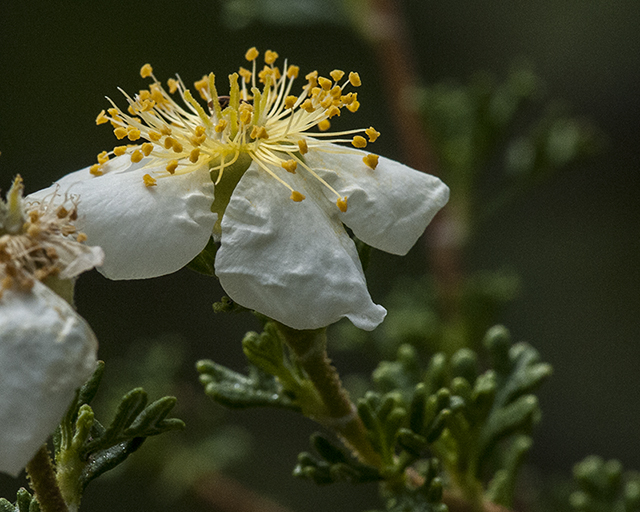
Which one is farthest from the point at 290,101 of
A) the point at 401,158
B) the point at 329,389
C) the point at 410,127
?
the point at 401,158

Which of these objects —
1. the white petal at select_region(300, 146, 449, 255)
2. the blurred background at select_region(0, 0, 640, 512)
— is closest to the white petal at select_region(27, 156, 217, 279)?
the white petal at select_region(300, 146, 449, 255)

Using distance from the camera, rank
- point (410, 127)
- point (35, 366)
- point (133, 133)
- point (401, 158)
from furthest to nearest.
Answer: point (401, 158) < point (410, 127) < point (133, 133) < point (35, 366)

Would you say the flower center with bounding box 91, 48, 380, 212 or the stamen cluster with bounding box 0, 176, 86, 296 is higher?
the flower center with bounding box 91, 48, 380, 212

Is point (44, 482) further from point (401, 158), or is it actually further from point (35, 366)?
point (401, 158)

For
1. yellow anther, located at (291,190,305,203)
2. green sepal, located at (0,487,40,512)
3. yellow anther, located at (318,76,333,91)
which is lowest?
green sepal, located at (0,487,40,512)

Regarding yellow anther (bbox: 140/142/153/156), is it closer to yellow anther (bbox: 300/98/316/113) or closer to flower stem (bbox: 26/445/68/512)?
yellow anther (bbox: 300/98/316/113)

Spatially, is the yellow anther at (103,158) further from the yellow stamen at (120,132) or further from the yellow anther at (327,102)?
the yellow anther at (327,102)
